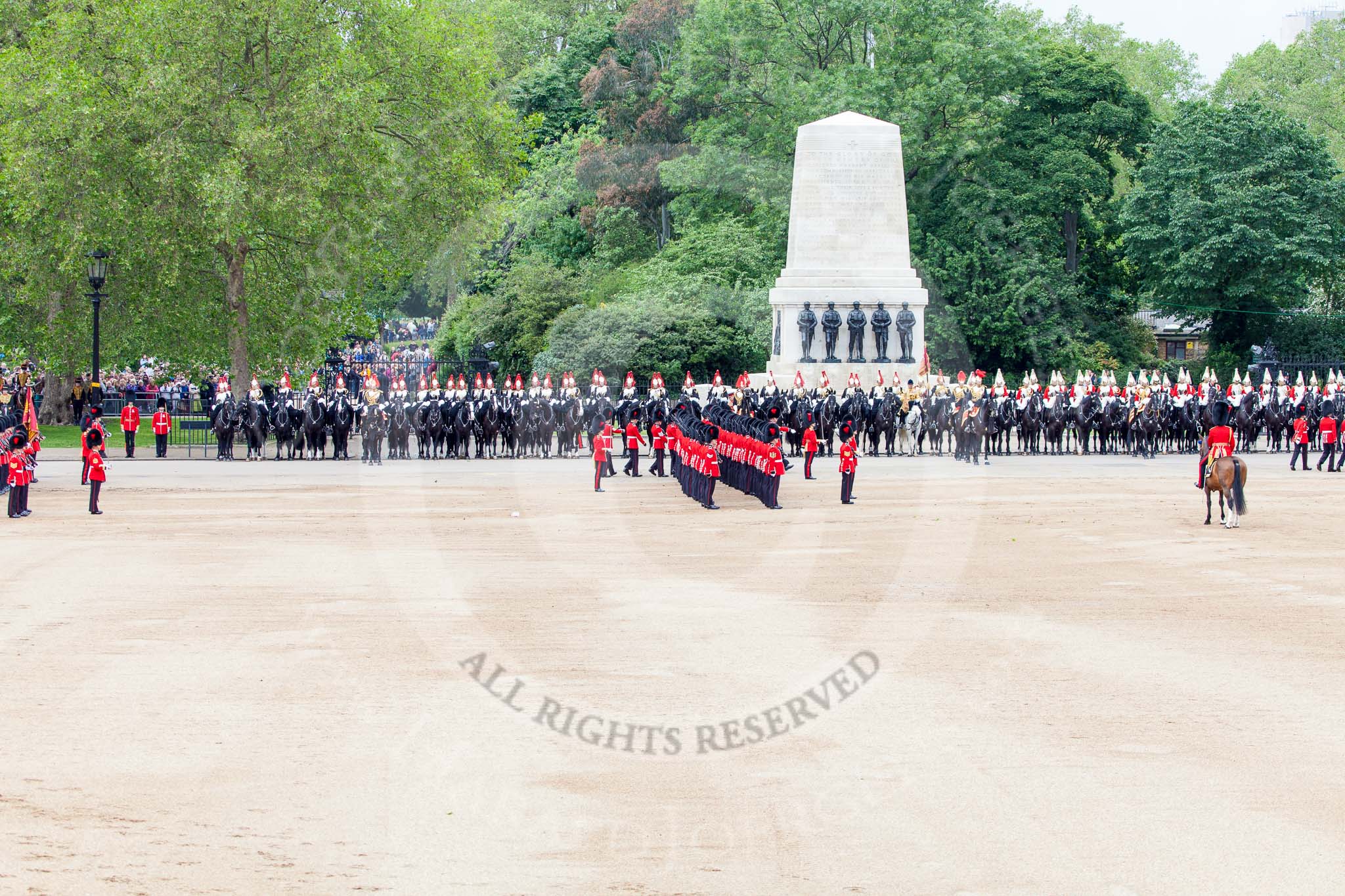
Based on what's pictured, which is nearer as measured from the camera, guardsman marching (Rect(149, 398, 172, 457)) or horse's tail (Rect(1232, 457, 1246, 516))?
Result: horse's tail (Rect(1232, 457, 1246, 516))

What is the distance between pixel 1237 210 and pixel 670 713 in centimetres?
4800

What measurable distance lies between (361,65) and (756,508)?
22.0 meters

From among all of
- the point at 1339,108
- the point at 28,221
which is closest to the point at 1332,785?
the point at 28,221

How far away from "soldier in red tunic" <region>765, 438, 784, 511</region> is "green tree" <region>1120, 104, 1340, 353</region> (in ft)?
113

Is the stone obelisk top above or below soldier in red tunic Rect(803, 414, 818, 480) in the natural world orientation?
above

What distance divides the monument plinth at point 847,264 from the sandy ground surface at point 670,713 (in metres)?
25.0

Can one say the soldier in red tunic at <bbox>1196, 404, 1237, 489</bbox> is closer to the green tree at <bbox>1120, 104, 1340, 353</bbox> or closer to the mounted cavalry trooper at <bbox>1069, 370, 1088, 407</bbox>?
the mounted cavalry trooper at <bbox>1069, 370, 1088, 407</bbox>

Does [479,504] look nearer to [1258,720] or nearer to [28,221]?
[1258,720]

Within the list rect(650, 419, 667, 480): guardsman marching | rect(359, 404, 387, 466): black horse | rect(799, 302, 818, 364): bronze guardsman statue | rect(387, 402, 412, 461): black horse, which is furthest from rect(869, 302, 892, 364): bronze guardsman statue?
rect(359, 404, 387, 466): black horse

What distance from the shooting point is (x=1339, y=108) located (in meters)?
71.2

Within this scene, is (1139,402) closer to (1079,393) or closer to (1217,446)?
(1079,393)

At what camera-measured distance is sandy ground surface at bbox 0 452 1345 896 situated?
294 inches

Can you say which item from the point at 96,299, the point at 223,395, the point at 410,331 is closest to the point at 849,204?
the point at 223,395

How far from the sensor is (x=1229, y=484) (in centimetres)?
2092
